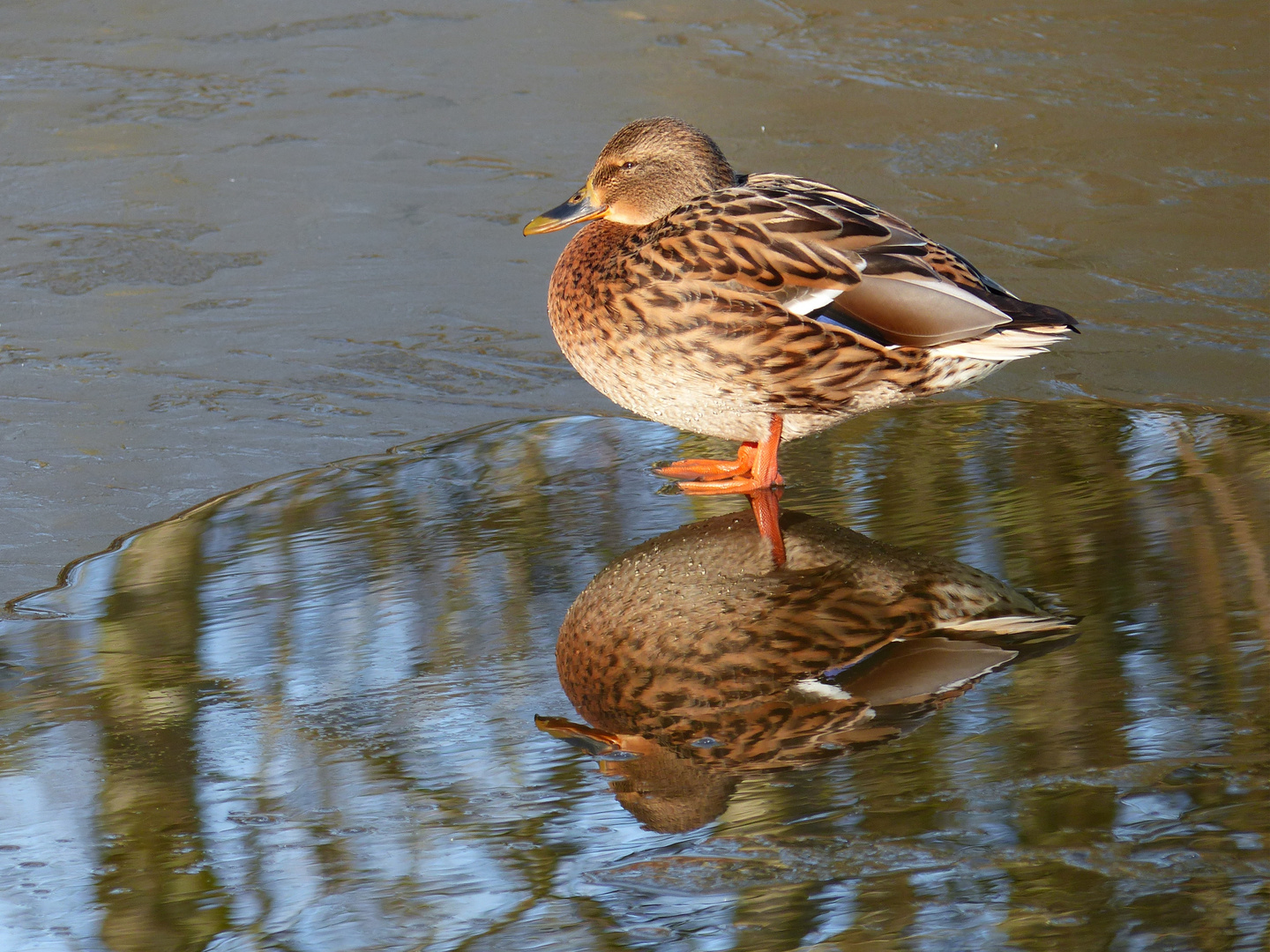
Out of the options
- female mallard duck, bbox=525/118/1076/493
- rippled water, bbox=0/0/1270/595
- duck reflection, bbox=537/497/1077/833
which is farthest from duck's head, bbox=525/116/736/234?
duck reflection, bbox=537/497/1077/833

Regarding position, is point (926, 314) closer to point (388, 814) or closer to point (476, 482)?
point (476, 482)

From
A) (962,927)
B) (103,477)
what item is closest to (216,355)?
(103,477)

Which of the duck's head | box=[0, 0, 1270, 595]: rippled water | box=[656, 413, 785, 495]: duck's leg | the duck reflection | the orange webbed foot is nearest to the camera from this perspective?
the duck reflection

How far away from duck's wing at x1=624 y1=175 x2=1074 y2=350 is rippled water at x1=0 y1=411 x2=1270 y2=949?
43 cm

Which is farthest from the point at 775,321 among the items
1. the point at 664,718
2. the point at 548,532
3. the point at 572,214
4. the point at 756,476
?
the point at 664,718

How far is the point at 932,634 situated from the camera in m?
2.91

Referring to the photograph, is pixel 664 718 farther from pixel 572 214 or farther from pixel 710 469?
pixel 572 214

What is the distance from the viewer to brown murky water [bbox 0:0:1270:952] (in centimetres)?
222

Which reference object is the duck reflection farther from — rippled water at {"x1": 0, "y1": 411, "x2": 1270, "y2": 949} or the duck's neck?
the duck's neck

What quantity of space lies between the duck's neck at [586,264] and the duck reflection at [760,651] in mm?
840

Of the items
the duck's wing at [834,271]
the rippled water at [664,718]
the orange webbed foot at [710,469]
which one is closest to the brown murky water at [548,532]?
the rippled water at [664,718]

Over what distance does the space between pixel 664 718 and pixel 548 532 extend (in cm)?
107

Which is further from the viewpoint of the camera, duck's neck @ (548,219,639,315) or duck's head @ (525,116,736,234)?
duck's head @ (525,116,736,234)

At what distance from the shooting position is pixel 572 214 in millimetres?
4496
